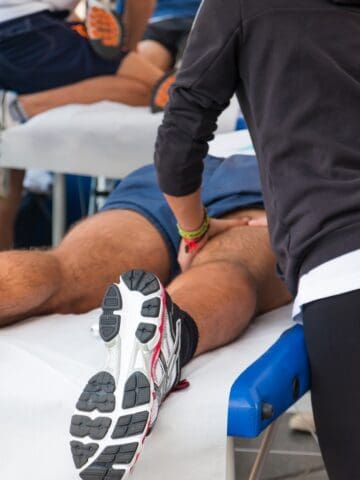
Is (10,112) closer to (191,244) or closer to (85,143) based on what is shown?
(85,143)

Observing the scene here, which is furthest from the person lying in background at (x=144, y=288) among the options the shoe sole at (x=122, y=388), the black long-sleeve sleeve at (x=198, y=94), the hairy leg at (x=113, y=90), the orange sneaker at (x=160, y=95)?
the hairy leg at (x=113, y=90)

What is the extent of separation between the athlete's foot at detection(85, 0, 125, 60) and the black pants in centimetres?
180

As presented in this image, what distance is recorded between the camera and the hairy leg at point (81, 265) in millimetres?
1357

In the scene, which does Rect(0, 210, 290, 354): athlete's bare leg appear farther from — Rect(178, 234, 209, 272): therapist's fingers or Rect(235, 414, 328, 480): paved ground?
Rect(235, 414, 328, 480): paved ground

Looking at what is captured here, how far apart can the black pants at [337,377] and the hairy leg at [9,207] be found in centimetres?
171

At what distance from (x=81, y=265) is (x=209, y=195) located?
1.07ft

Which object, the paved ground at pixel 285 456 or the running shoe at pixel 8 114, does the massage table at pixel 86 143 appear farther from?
the paved ground at pixel 285 456

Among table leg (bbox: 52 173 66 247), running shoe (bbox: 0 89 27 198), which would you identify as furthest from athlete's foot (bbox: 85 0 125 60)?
table leg (bbox: 52 173 66 247)

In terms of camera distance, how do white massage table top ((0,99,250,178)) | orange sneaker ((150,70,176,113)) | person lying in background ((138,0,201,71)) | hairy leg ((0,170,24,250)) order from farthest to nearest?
person lying in background ((138,0,201,71)), hairy leg ((0,170,24,250)), orange sneaker ((150,70,176,113)), white massage table top ((0,99,250,178))

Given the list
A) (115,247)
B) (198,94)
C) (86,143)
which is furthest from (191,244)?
(86,143)

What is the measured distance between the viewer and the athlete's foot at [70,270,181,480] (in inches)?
39.5

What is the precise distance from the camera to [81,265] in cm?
154

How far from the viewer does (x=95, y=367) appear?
1.25 m

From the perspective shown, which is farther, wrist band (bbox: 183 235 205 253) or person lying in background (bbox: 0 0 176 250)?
person lying in background (bbox: 0 0 176 250)
